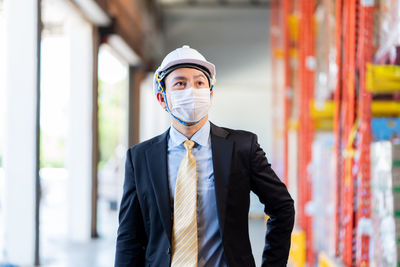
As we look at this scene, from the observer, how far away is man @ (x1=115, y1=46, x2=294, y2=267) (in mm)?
1938

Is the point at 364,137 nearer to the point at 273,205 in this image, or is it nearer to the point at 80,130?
the point at 273,205

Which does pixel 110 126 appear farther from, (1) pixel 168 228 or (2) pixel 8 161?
(1) pixel 168 228

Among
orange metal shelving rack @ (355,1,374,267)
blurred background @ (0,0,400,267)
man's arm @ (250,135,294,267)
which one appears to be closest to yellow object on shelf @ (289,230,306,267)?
blurred background @ (0,0,400,267)

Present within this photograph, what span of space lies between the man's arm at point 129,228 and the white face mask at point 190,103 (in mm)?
289

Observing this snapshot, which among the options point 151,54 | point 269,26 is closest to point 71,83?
point 151,54

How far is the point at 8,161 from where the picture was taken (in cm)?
573

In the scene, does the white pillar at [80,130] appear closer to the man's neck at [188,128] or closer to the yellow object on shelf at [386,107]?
the yellow object on shelf at [386,107]

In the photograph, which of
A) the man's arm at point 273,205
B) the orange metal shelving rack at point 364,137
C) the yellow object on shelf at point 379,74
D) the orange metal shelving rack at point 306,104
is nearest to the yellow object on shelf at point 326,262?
the orange metal shelving rack at point 364,137

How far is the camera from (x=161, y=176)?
1.99 metres

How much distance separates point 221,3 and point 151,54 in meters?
2.67

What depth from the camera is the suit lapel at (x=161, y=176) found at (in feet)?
6.36

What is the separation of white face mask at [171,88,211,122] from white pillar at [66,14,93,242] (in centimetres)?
655

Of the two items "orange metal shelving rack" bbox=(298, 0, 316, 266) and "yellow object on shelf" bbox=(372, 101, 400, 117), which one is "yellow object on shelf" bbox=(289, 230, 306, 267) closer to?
"orange metal shelving rack" bbox=(298, 0, 316, 266)

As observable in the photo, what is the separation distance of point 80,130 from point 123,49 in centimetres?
248
